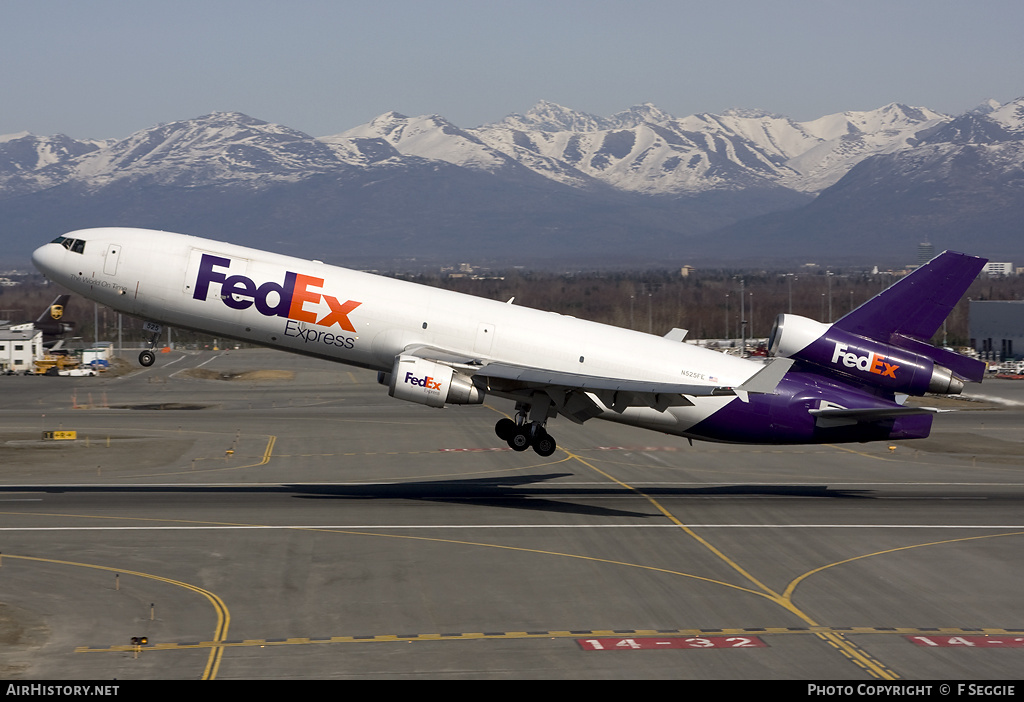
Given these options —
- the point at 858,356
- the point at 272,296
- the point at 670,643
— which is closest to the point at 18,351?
the point at 272,296

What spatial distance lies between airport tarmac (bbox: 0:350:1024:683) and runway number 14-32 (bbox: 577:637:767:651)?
102mm

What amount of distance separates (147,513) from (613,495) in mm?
21904

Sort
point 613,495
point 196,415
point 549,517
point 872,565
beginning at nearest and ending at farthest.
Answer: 1. point 872,565
2. point 549,517
3. point 613,495
4. point 196,415

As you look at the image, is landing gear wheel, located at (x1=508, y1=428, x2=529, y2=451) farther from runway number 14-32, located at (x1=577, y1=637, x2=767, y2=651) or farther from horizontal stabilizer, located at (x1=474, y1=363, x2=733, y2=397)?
runway number 14-32, located at (x1=577, y1=637, x2=767, y2=651)

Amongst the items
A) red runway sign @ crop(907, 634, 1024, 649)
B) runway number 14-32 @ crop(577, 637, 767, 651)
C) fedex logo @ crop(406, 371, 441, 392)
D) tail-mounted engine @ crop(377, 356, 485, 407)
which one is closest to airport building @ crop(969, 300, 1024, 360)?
tail-mounted engine @ crop(377, 356, 485, 407)

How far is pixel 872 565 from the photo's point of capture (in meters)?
40.7

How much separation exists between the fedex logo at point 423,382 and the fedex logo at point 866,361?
18962 mm

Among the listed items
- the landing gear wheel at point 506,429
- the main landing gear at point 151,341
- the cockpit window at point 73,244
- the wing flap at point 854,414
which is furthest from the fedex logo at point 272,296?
the wing flap at point 854,414

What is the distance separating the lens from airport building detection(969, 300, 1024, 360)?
14012 cm

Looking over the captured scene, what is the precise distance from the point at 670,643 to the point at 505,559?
10.3 meters

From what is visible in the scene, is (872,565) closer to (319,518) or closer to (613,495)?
(613,495)

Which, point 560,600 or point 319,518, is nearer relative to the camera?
point 560,600

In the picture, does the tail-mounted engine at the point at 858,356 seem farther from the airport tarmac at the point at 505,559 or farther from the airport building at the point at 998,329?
the airport building at the point at 998,329
